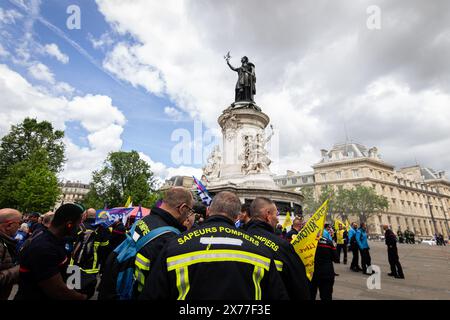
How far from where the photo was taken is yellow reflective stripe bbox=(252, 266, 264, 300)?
1.88m

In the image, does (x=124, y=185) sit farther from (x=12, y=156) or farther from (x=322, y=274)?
(x=322, y=274)

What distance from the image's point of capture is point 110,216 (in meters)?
8.98

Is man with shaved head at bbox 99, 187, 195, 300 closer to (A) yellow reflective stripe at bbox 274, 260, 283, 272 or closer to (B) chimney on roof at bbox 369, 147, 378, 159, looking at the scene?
(A) yellow reflective stripe at bbox 274, 260, 283, 272

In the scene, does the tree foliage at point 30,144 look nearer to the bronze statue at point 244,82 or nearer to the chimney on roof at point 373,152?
the bronze statue at point 244,82

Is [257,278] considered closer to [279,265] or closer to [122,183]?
[279,265]

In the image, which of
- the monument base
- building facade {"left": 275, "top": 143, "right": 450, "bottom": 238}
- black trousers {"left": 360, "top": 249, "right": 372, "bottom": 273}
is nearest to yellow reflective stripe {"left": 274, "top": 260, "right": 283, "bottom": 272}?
black trousers {"left": 360, "top": 249, "right": 372, "bottom": 273}

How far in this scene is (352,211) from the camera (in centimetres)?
5431

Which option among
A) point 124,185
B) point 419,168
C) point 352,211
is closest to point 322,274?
point 124,185

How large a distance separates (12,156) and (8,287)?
40.8 meters

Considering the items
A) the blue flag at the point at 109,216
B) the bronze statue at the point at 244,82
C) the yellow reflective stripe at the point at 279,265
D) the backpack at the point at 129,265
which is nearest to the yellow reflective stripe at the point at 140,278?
the backpack at the point at 129,265

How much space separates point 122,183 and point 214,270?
1665 inches

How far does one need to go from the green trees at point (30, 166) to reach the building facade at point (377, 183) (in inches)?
2418

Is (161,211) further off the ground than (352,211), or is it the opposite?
(352,211)

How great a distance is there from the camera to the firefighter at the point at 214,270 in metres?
1.78
